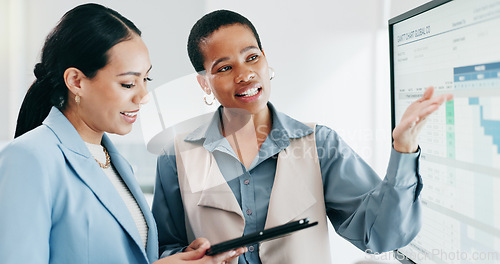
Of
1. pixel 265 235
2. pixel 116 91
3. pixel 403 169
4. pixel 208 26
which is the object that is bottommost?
pixel 265 235

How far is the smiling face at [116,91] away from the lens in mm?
791

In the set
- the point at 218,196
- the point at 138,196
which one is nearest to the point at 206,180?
the point at 218,196

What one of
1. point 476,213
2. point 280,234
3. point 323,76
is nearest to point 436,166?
point 476,213

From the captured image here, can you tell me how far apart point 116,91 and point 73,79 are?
9 centimetres

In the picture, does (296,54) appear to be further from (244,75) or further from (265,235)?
(265,235)

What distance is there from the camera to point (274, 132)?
38.6 inches

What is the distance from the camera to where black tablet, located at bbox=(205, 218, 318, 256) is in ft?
2.21

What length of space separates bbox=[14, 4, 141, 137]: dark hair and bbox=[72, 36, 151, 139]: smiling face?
0.02m

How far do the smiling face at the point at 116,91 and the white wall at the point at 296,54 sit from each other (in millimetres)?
588

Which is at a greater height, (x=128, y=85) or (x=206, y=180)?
(x=128, y=85)

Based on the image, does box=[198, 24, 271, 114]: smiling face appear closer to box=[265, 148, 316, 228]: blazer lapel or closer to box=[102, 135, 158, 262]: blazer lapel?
box=[265, 148, 316, 228]: blazer lapel

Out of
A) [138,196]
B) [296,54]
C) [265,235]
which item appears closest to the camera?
[265,235]

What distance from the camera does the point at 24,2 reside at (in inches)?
55.8

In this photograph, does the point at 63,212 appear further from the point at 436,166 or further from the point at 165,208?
the point at 436,166
